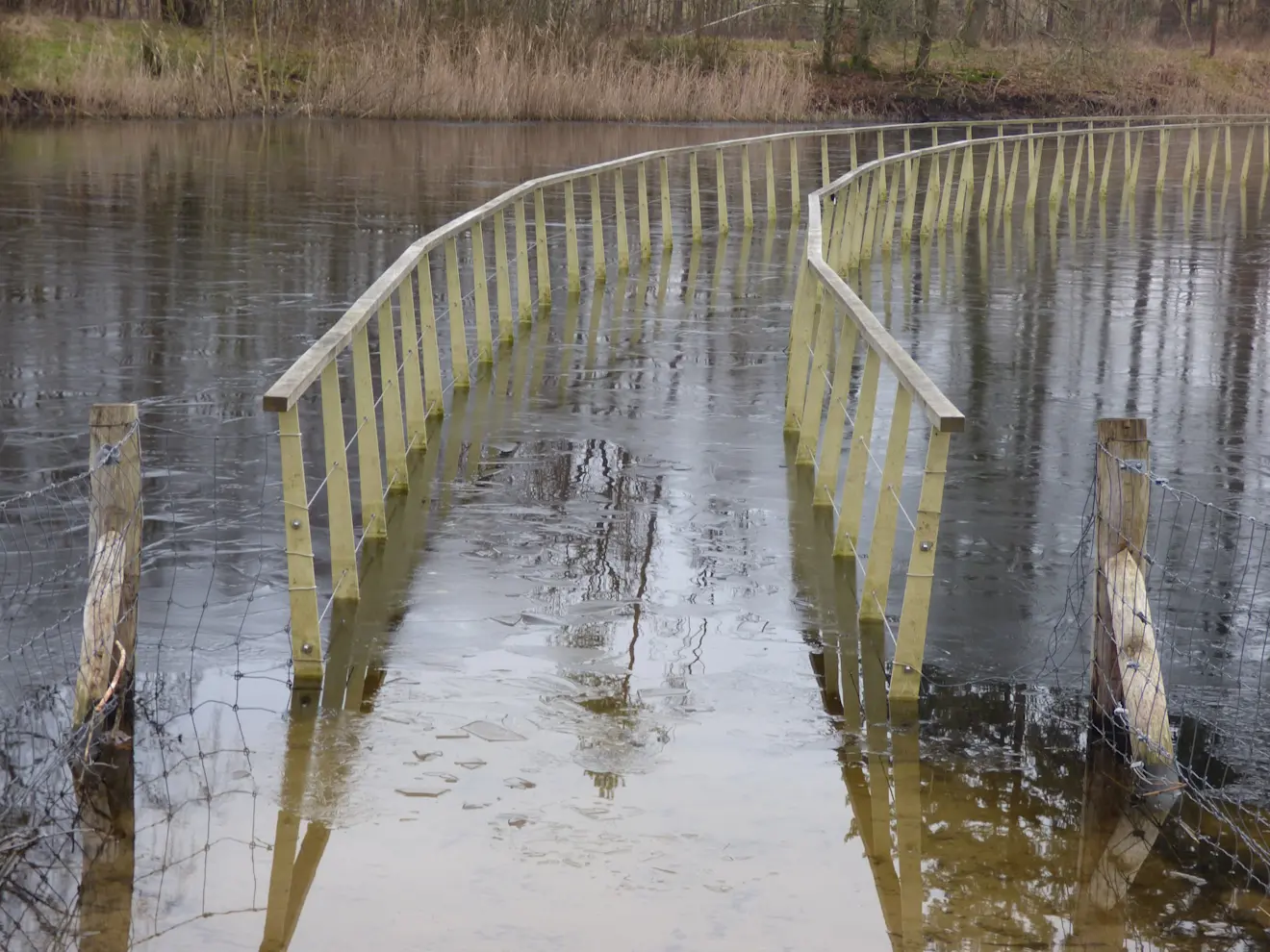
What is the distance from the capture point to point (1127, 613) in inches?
235

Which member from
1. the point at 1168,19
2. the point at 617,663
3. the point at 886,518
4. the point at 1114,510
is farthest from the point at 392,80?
the point at 1168,19

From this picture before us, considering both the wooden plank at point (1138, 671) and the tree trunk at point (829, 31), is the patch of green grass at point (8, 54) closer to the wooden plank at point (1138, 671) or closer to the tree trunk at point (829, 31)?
the tree trunk at point (829, 31)

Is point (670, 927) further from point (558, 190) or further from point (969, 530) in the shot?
point (558, 190)

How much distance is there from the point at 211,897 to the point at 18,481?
4969mm

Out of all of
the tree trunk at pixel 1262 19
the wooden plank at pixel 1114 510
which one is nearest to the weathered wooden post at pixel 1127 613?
the wooden plank at pixel 1114 510

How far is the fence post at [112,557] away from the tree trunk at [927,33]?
171ft

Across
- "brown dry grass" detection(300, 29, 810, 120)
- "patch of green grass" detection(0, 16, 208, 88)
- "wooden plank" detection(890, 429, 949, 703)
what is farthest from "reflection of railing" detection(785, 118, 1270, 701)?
"patch of green grass" detection(0, 16, 208, 88)

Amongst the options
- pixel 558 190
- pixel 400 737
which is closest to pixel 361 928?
pixel 400 737

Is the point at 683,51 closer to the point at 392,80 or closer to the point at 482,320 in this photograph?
the point at 392,80

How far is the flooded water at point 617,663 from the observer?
16.2 ft

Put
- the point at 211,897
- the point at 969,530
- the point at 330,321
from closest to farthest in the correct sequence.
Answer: the point at 211,897 → the point at 969,530 → the point at 330,321

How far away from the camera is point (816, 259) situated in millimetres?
9461

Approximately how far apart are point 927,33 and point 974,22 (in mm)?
6241

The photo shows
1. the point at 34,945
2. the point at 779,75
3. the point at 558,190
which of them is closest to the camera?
the point at 34,945
